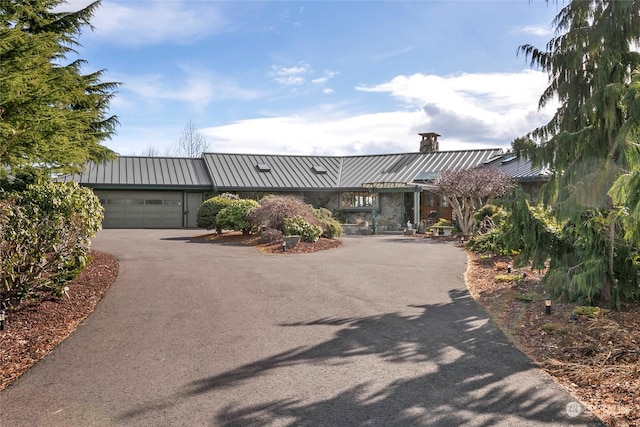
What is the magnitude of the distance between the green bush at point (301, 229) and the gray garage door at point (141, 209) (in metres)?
14.0

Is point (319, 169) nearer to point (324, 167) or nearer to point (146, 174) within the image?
point (324, 167)

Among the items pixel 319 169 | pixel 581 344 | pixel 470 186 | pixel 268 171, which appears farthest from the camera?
pixel 319 169

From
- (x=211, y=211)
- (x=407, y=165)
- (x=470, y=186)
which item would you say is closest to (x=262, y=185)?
(x=211, y=211)

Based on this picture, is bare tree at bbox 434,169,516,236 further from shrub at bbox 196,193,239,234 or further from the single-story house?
shrub at bbox 196,193,239,234

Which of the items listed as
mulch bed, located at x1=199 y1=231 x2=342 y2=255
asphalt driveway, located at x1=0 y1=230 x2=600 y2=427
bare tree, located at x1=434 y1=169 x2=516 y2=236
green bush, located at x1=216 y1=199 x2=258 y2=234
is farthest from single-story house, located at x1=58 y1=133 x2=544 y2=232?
asphalt driveway, located at x1=0 y1=230 x2=600 y2=427

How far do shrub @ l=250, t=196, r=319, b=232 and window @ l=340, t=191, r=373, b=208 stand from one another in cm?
1174

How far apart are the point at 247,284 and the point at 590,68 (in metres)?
7.55

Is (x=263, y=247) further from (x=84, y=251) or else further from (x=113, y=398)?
(x=113, y=398)

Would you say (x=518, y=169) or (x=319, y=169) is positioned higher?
(x=319, y=169)

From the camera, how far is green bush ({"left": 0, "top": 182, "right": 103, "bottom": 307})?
287 inches

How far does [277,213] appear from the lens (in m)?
18.1

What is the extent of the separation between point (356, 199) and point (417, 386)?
26144 mm

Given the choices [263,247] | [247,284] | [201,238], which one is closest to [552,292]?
[247,284]

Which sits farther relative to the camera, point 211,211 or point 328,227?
point 211,211
